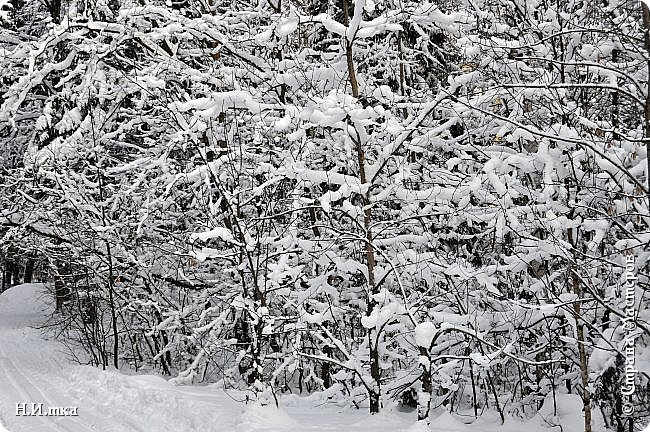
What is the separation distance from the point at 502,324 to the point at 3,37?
8.32 m

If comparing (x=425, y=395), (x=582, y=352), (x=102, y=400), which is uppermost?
(x=582, y=352)

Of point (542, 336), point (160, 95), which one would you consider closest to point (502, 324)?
point (542, 336)

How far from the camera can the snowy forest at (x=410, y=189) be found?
5297 mm

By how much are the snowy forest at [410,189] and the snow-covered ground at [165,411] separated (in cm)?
25

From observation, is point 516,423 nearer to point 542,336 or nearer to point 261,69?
point 542,336

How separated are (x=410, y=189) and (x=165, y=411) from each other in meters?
3.67

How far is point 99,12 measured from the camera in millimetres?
8883

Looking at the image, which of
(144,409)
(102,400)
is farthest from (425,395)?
(102,400)

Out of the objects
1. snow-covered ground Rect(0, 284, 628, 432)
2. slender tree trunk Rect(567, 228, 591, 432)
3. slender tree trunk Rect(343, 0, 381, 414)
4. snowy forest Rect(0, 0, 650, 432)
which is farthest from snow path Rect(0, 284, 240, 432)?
slender tree trunk Rect(567, 228, 591, 432)

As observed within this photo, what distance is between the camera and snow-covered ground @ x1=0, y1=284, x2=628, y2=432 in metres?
5.92

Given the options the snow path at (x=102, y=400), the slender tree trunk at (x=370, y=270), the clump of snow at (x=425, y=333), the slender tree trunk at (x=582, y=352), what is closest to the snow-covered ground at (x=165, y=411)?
the snow path at (x=102, y=400)

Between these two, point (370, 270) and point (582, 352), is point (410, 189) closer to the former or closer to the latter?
point (370, 270)

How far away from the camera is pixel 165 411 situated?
7.00 meters

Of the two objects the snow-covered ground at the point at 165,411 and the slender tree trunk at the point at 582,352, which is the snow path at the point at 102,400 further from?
the slender tree trunk at the point at 582,352
